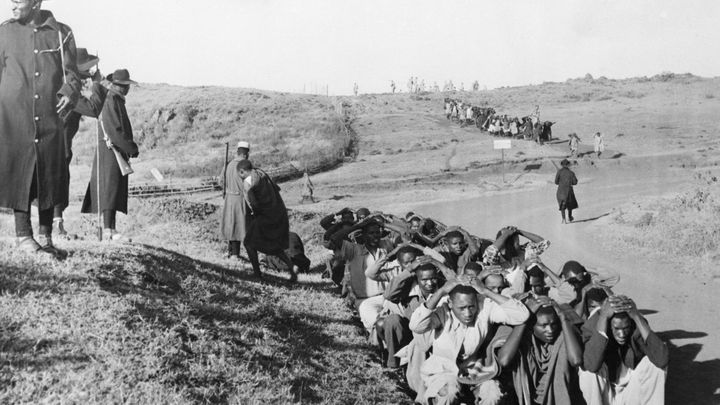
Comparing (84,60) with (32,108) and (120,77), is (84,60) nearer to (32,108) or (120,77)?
(120,77)

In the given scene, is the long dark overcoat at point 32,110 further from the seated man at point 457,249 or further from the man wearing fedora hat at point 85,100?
the seated man at point 457,249

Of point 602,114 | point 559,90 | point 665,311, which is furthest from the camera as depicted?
point 559,90

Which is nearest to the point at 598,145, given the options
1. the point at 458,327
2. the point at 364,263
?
the point at 364,263

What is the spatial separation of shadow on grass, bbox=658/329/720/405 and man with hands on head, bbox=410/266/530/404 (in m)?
1.88

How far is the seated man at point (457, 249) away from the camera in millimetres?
7262

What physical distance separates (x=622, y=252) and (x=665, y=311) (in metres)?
3.88

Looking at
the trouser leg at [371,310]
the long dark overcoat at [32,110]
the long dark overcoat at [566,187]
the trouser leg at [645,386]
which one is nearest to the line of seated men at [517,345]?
the trouser leg at [645,386]

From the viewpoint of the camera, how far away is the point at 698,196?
14.7 meters

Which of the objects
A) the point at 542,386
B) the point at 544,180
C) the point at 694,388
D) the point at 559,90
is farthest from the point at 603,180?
the point at 559,90

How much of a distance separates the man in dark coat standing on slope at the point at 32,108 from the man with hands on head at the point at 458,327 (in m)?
3.01

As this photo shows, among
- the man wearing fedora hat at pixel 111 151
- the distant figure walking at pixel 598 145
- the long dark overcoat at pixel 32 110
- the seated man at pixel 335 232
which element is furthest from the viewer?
the distant figure walking at pixel 598 145

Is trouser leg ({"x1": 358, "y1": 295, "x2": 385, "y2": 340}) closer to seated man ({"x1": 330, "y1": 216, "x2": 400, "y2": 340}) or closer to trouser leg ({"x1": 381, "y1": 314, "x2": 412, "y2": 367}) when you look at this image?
seated man ({"x1": 330, "y1": 216, "x2": 400, "y2": 340})

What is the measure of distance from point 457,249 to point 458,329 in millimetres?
2313

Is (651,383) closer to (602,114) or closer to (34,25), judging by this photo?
(34,25)
